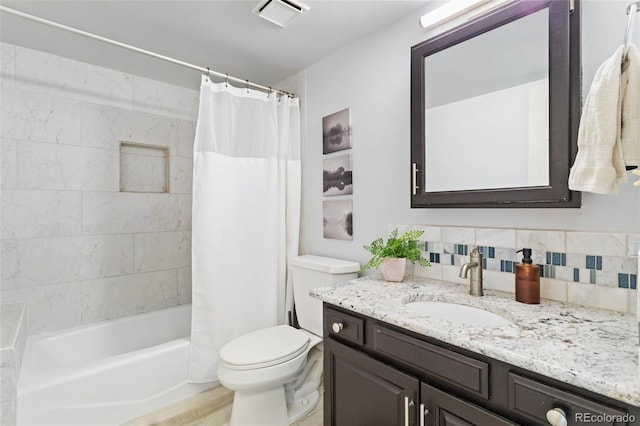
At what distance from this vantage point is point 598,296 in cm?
109

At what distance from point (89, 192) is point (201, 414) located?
5.57 ft

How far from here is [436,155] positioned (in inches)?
59.5

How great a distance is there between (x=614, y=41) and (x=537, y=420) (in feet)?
3.95

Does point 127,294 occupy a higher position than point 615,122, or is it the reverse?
point 615,122

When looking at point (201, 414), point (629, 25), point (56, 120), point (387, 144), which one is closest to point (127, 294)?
point (201, 414)

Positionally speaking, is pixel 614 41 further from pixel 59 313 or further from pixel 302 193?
pixel 59 313

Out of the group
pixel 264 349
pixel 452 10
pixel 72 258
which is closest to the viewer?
pixel 452 10

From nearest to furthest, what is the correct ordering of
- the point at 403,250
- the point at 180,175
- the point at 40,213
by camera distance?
1. the point at 403,250
2. the point at 40,213
3. the point at 180,175

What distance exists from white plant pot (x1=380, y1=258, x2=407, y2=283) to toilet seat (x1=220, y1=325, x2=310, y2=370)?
2.07 feet

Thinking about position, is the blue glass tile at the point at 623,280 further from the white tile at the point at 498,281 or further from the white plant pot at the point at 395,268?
the white plant pot at the point at 395,268

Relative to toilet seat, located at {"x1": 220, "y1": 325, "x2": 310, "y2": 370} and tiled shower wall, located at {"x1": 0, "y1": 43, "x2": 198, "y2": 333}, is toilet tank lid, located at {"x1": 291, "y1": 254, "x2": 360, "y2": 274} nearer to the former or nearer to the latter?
toilet seat, located at {"x1": 220, "y1": 325, "x2": 310, "y2": 370}

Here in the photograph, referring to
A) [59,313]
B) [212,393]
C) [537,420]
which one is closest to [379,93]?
[537,420]

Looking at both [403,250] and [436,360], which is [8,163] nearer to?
[403,250]

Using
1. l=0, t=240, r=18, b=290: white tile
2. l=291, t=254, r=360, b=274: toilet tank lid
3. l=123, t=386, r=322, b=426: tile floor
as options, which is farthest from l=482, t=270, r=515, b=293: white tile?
l=0, t=240, r=18, b=290: white tile
